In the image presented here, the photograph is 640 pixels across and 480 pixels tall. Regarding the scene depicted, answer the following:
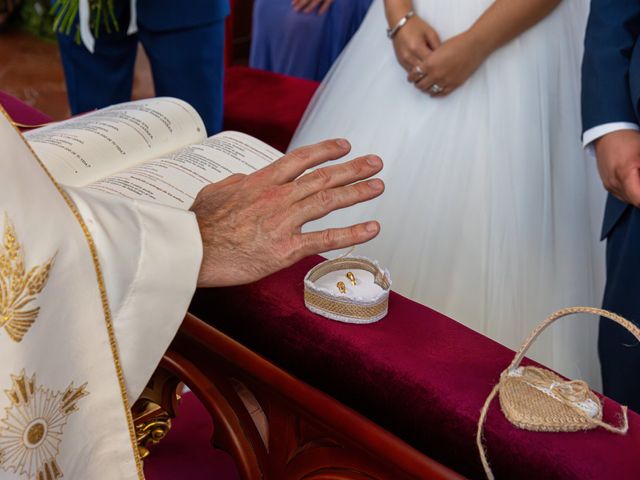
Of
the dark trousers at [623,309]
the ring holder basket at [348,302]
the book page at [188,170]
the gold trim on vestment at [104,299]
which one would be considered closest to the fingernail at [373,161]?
the ring holder basket at [348,302]

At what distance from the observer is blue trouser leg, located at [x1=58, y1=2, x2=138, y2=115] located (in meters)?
2.44

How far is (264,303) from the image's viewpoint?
3.13 feet

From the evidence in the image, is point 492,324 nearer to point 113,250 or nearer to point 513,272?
point 513,272

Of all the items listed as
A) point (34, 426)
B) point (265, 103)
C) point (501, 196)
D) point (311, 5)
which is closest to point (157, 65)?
point (265, 103)

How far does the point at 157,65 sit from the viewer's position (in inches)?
97.0

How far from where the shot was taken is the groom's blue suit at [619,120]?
139cm

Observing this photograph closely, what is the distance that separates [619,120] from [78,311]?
990mm

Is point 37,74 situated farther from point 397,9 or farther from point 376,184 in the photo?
point 376,184

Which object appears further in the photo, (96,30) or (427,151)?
(96,30)

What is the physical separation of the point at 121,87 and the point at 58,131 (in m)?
1.48

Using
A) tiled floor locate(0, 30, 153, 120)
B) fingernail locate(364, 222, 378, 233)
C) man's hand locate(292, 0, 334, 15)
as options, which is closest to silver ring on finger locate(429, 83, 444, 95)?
fingernail locate(364, 222, 378, 233)

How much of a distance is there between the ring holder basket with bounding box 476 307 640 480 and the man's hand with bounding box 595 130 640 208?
23.7 inches

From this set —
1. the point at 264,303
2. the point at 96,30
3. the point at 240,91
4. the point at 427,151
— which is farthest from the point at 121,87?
the point at 264,303

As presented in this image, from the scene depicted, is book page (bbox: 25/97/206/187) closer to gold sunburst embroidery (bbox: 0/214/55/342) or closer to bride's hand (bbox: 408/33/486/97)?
gold sunburst embroidery (bbox: 0/214/55/342)
